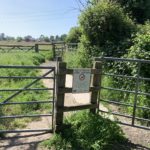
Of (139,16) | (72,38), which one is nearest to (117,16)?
(139,16)

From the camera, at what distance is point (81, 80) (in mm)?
6371

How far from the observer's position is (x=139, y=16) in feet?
66.6

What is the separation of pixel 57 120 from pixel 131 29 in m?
8.42

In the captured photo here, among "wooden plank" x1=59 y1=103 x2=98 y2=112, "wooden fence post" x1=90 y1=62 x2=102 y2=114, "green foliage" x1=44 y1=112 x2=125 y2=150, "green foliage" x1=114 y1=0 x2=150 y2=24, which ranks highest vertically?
"green foliage" x1=114 y1=0 x2=150 y2=24

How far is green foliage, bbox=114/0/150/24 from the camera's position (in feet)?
63.2

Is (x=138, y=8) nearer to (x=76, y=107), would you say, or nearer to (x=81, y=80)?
(x=81, y=80)

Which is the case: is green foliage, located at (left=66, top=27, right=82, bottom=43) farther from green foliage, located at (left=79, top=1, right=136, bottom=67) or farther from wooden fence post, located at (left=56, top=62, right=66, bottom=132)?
wooden fence post, located at (left=56, top=62, right=66, bottom=132)

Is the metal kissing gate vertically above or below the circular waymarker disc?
below

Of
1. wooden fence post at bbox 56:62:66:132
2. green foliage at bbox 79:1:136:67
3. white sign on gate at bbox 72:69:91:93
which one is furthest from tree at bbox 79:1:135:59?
wooden fence post at bbox 56:62:66:132

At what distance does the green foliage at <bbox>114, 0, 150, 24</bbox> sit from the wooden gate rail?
13.1 meters

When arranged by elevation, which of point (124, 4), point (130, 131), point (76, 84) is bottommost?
point (130, 131)

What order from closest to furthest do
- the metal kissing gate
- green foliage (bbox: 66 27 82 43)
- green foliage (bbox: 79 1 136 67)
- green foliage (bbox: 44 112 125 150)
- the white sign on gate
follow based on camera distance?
1. green foliage (bbox: 44 112 125 150)
2. the metal kissing gate
3. the white sign on gate
4. green foliage (bbox: 79 1 136 67)
5. green foliage (bbox: 66 27 82 43)

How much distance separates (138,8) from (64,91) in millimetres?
15057

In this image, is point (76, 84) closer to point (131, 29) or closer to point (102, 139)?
point (102, 139)
